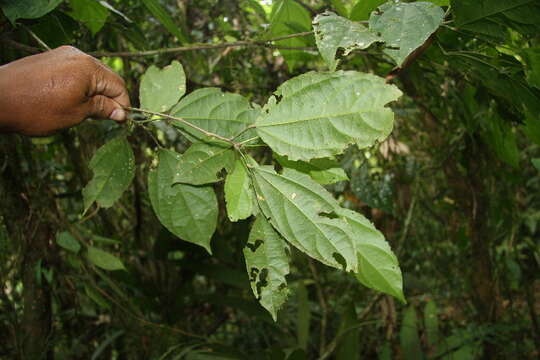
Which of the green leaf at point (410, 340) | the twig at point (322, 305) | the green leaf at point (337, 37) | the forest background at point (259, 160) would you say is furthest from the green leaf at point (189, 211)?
the green leaf at point (410, 340)

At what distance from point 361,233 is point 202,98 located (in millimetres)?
323

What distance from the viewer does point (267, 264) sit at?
56 centimetres

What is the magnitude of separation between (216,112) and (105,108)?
0.57 ft

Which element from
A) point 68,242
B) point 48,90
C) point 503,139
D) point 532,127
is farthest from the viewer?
point 68,242

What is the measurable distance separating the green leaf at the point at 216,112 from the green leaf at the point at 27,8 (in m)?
0.27

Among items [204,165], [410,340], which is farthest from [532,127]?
[410,340]

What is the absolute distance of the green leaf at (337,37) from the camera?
51 centimetres

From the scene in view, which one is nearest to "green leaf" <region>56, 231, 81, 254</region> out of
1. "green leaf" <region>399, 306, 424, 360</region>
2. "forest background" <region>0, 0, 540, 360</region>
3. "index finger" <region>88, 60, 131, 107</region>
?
"forest background" <region>0, 0, 540, 360</region>

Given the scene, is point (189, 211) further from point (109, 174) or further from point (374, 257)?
point (374, 257)

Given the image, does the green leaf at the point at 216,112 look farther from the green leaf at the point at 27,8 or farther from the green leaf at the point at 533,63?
the green leaf at the point at 533,63

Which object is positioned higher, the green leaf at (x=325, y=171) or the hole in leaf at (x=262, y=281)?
the green leaf at (x=325, y=171)

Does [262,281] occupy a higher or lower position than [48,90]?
lower

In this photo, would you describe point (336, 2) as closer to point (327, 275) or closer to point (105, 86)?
point (105, 86)

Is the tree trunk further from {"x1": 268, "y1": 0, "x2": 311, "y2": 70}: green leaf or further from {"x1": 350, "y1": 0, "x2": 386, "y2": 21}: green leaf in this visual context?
{"x1": 350, "y1": 0, "x2": 386, "y2": 21}: green leaf
